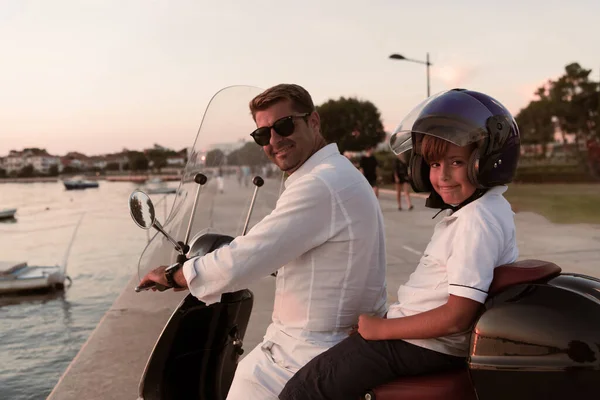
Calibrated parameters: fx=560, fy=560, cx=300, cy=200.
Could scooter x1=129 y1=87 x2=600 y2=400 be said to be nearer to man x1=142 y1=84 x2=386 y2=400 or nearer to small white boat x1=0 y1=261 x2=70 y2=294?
man x1=142 y1=84 x2=386 y2=400

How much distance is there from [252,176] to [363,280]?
3.07ft

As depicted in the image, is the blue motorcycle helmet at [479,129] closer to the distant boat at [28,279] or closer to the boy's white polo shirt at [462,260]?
the boy's white polo shirt at [462,260]

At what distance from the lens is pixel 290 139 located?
1978 millimetres

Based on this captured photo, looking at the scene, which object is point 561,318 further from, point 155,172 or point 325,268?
point 155,172

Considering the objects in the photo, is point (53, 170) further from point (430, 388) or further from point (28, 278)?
point (430, 388)

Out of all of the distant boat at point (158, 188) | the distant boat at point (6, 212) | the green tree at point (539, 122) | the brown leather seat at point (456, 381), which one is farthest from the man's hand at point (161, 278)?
the green tree at point (539, 122)

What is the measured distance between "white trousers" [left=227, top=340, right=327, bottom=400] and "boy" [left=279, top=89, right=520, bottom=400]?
84 millimetres

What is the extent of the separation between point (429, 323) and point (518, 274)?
0.87 ft

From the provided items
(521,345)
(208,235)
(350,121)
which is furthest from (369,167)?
(350,121)

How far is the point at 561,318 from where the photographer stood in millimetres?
1324

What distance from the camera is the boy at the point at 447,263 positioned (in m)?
1.48

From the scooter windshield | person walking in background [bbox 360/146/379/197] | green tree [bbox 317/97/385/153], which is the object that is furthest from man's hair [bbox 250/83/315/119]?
green tree [bbox 317/97/385/153]

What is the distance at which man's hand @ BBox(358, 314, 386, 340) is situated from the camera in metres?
1.62

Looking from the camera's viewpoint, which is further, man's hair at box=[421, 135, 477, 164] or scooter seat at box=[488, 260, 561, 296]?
man's hair at box=[421, 135, 477, 164]
